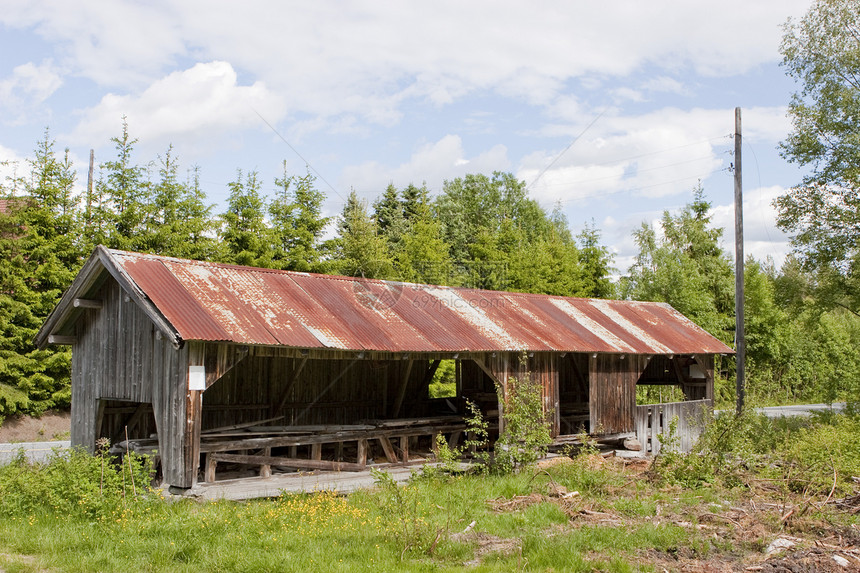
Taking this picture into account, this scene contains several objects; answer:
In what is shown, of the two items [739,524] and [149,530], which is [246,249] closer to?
[149,530]

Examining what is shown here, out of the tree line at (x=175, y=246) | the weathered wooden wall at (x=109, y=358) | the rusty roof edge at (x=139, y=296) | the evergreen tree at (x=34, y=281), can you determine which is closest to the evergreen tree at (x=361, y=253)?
the tree line at (x=175, y=246)

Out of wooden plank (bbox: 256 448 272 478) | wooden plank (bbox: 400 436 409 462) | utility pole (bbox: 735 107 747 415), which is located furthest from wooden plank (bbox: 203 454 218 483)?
utility pole (bbox: 735 107 747 415)

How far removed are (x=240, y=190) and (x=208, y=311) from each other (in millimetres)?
16912

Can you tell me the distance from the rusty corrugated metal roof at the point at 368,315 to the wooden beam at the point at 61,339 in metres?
2.75

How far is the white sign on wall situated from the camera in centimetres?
1151

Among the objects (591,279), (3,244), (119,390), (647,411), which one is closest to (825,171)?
(647,411)

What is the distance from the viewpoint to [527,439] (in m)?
13.7

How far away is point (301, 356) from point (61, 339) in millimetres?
5380

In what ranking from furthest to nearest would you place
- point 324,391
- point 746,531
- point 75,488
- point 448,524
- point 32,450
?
point 32,450 < point 324,391 < point 75,488 < point 746,531 < point 448,524

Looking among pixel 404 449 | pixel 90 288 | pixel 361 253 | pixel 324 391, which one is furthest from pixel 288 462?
pixel 361 253

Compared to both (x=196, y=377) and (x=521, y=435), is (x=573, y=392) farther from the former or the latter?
(x=196, y=377)

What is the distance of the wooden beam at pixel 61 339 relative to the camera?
1429cm

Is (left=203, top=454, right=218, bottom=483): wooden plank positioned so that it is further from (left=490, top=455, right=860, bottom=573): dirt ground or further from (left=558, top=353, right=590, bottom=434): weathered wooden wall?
(left=558, top=353, right=590, bottom=434): weathered wooden wall

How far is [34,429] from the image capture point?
23406 millimetres
